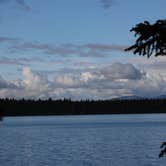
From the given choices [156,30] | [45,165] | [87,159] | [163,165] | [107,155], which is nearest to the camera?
[156,30]

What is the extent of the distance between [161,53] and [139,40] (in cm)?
40

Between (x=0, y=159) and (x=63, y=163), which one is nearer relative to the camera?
(x=63, y=163)

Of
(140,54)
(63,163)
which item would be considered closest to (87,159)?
(63,163)

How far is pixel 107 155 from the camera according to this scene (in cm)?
5350

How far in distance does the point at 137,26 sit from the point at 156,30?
1.12 ft

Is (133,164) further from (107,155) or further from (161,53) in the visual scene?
(161,53)

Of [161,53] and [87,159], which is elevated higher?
[161,53]

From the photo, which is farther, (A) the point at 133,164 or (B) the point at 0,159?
(B) the point at 0,159

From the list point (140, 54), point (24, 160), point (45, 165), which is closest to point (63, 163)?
point (45, 165)

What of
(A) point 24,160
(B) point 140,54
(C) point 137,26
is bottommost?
(A) point 24,160

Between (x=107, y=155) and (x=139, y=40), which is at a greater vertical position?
(x=139, y=40)

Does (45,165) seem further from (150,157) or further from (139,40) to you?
(139,40)

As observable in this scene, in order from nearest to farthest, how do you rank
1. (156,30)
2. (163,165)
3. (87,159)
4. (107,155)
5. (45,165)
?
(156,30) < (163,165) < (45,165) < (87,159) < (107,155)

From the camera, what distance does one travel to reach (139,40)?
280 inches
